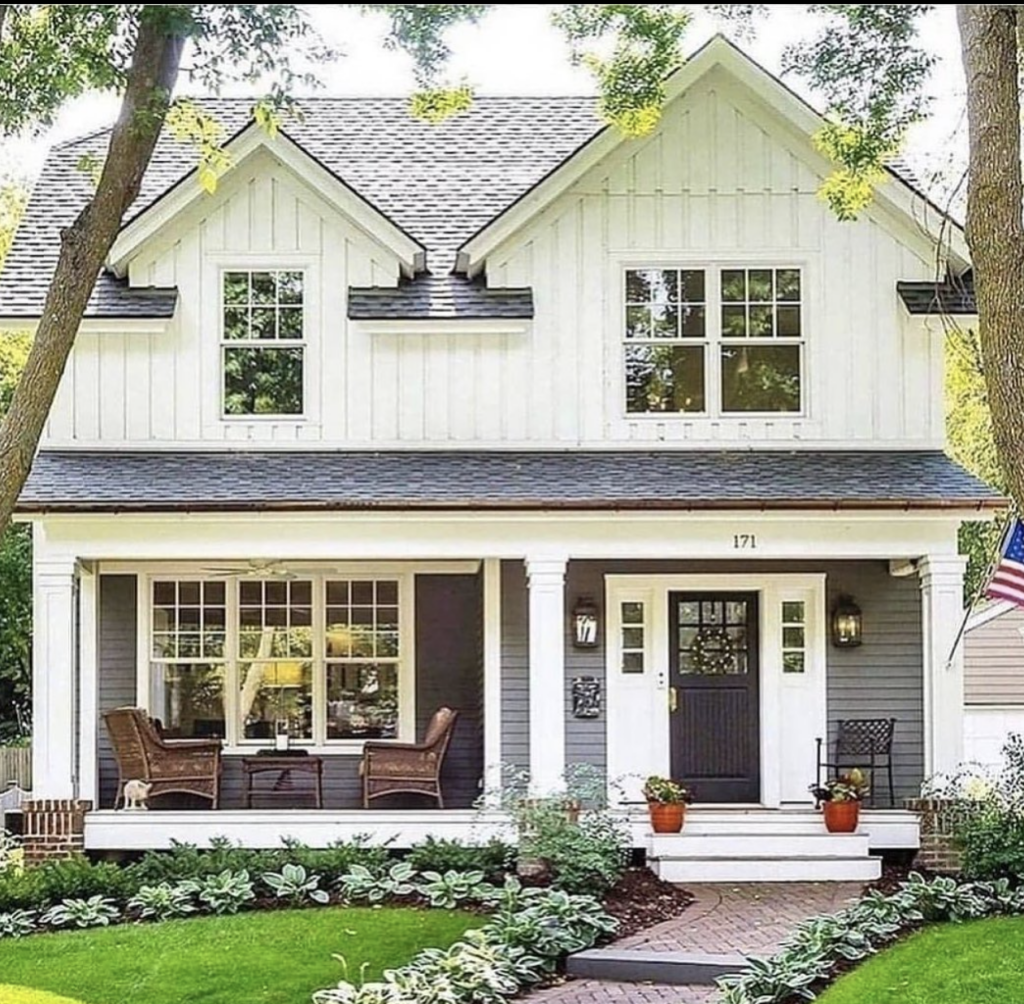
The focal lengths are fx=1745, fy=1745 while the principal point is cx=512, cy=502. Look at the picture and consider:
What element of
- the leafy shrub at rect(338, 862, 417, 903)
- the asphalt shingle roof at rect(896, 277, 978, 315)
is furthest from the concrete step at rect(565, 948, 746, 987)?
the asphalt shingle roof at rect(896, 277, 978, 315)

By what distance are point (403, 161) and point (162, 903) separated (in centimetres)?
887

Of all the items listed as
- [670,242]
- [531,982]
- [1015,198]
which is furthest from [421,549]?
[1015,198]

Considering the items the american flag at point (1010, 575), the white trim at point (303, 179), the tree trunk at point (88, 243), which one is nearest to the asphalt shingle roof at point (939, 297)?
the american flag at point (1010, 575)

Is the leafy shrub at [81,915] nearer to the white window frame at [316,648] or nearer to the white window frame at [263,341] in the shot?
the white window frame at [316,648]

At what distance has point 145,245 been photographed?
15953 mm

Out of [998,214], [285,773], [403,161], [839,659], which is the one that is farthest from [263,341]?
[998,214]

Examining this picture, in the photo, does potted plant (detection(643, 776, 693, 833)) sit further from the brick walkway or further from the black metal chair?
the black metal chair

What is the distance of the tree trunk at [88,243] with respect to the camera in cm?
1054

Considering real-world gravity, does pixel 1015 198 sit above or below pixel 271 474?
above

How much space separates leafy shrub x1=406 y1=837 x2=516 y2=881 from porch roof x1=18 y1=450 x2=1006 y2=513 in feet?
9.09

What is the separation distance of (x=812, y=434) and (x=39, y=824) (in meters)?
7.54

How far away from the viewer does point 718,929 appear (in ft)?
39.7

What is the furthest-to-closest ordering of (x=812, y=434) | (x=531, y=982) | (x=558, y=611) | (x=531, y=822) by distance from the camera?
(x=812, y=434)
(x=558, y=611)
(x=531, y=822)
(x=531, y=982)

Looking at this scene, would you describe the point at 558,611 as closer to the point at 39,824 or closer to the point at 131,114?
the point at 39,824
